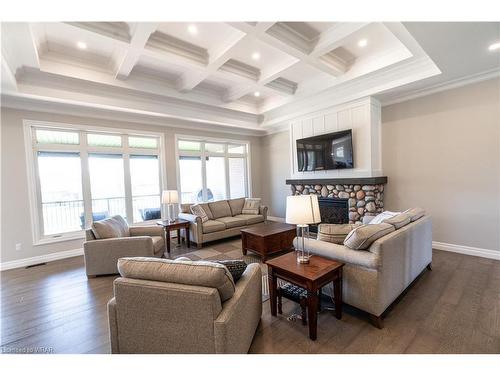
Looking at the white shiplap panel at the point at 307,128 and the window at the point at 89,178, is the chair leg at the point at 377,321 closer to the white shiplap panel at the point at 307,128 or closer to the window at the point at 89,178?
the white shiplap panel at the point at 307,128

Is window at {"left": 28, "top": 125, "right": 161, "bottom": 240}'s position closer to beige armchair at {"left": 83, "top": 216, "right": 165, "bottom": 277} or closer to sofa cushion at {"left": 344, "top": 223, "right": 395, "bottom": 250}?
beige armchair at {"left": 83, "top": 216, "right": 165, "bottom": 277}

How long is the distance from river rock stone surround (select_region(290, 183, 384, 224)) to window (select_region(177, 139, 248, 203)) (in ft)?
9.07

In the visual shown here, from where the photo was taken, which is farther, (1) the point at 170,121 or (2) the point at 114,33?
(1) the point at 170,121

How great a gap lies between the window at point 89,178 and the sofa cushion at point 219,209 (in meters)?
1.35

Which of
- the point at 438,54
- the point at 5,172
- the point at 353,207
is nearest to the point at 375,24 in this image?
the point at 438,54

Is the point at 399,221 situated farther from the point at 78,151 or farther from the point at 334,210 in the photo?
the point at 78,151

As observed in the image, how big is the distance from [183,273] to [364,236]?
1613 mm

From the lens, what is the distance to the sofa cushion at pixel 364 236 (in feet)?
6.82

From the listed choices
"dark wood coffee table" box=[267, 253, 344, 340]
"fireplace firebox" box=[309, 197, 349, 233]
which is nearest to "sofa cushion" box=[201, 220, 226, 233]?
"fireplace firebox" box=[309, 197, 349, 233]

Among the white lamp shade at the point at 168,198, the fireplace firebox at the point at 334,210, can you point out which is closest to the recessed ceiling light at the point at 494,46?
the fireplace firebox at the point at 334,210

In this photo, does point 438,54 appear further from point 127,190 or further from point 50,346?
point 127,190

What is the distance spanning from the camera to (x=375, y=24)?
9.78ft

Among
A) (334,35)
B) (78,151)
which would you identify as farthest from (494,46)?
(78,151)
